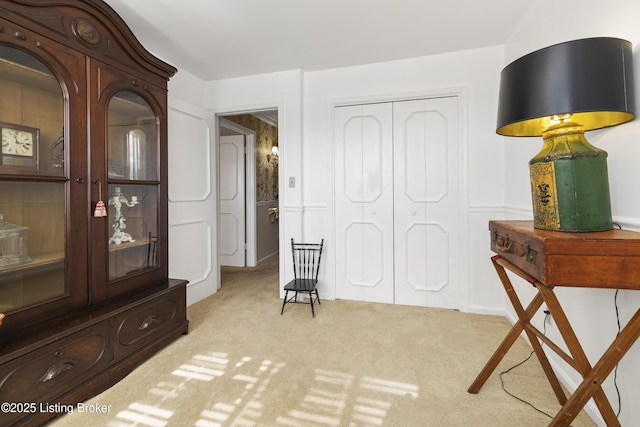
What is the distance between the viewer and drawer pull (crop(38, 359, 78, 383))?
4.84 ft

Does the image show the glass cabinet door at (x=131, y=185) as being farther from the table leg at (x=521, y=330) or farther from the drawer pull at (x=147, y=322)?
the table leg at (x=521, y=330)

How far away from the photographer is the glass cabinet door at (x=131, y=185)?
2.01 m

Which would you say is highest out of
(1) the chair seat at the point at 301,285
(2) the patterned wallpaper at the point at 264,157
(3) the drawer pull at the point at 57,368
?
(2) the patterned wallpaper at the point at 264,157

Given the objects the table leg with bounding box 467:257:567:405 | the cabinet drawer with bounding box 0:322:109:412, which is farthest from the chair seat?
the table leg with bounding box 467:257:567:405

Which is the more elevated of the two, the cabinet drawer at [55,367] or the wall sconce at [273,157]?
the wall sconce at [273,157]

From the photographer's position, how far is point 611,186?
1.40 meters

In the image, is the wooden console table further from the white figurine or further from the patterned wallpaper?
the patterned wallpaper

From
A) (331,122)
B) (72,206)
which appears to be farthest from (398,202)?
(72,206)

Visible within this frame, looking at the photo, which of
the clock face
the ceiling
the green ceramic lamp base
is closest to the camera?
the green ceramic lamp base

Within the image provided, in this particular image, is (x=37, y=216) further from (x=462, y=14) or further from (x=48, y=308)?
(x=462, y=14)

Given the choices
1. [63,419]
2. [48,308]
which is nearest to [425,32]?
[48,308]

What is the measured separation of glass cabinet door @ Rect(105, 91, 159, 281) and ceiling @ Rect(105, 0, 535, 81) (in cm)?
73

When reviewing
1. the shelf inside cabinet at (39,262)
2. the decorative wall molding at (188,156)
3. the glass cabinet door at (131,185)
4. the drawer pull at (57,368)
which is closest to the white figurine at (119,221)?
the glass cabinet door at (131,185)

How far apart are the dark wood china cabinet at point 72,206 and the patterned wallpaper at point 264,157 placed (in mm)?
2626
